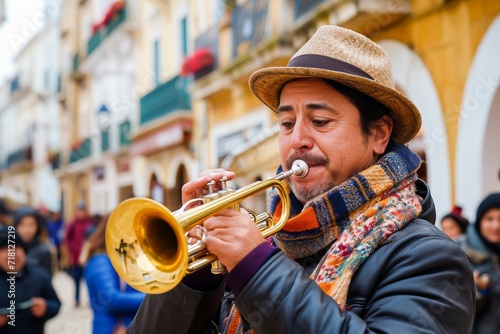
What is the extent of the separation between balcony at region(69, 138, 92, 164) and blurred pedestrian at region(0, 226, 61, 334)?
1813 cm

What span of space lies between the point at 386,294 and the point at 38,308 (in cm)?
323

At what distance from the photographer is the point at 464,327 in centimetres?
165

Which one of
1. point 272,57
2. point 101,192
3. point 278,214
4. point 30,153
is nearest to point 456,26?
point 272,57

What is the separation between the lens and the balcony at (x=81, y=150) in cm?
2225

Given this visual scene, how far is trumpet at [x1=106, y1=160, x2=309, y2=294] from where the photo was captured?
166cm

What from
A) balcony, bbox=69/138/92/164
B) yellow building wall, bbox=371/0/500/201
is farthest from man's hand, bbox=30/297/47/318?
balcony, bbox=69/138/92/164

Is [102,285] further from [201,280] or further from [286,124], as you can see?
[286,124]

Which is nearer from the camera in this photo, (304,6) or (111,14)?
(304,6)

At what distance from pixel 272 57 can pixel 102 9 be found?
13871 millimetres

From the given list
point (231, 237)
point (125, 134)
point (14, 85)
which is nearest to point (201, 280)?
point (231, 237)

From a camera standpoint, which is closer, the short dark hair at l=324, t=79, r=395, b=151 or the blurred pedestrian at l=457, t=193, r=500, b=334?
the short dark hair at l=324, t=79, r=395, b=151

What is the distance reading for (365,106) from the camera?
76.4 inches

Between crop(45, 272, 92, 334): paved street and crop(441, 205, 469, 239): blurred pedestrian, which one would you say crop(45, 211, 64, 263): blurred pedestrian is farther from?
crop(441, 205, 469, 239): blurred pedestrian

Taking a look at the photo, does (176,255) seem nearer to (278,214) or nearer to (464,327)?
(278,214)
